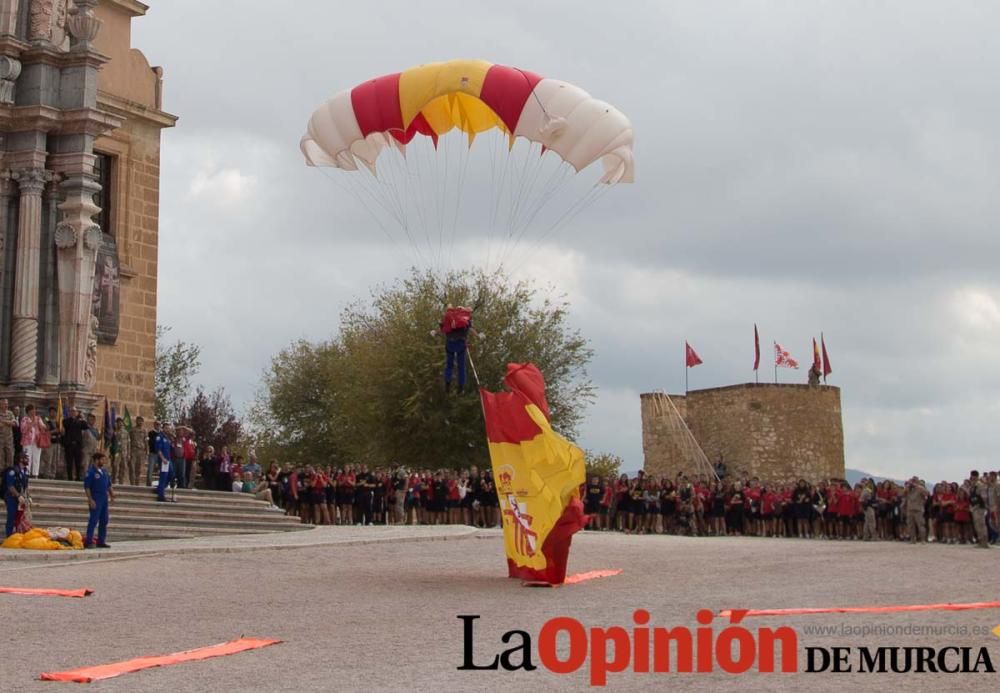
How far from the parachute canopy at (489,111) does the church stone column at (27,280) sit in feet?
29.1

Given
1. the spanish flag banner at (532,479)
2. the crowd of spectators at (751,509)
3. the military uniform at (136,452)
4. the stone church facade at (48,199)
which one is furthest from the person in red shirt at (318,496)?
the spanish flag banner at (532,479)

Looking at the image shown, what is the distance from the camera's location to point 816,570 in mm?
17172

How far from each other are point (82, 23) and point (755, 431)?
2627cm

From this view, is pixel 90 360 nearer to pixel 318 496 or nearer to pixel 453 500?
pixel 318 496

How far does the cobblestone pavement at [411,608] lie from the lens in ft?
28.5

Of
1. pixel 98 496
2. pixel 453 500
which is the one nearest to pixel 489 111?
pixel 98 496

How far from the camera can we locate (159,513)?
73.0ft

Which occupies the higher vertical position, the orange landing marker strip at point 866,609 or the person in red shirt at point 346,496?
the person in red shirt at point 346,496

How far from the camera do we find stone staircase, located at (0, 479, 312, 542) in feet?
67.5

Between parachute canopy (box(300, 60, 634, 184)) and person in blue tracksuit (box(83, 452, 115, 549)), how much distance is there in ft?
17.5

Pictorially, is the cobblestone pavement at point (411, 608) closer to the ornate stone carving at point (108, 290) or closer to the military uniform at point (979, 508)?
the military uniform at point (979, 508)

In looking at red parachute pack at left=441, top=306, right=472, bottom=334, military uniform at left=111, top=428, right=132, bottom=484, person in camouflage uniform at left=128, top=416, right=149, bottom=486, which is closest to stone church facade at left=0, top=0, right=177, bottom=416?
military uniform at left=111, top=428, right=132, bottom=484

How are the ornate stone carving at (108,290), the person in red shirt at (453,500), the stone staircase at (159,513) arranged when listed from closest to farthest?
the stone staircase at (159,513)
the ornate stone carving at (108,290)
the person in red shirt at (453,500)

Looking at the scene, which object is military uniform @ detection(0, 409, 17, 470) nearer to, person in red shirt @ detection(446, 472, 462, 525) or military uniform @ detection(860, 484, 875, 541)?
person in red shirt @ detection(446, 472, 462, 525)
